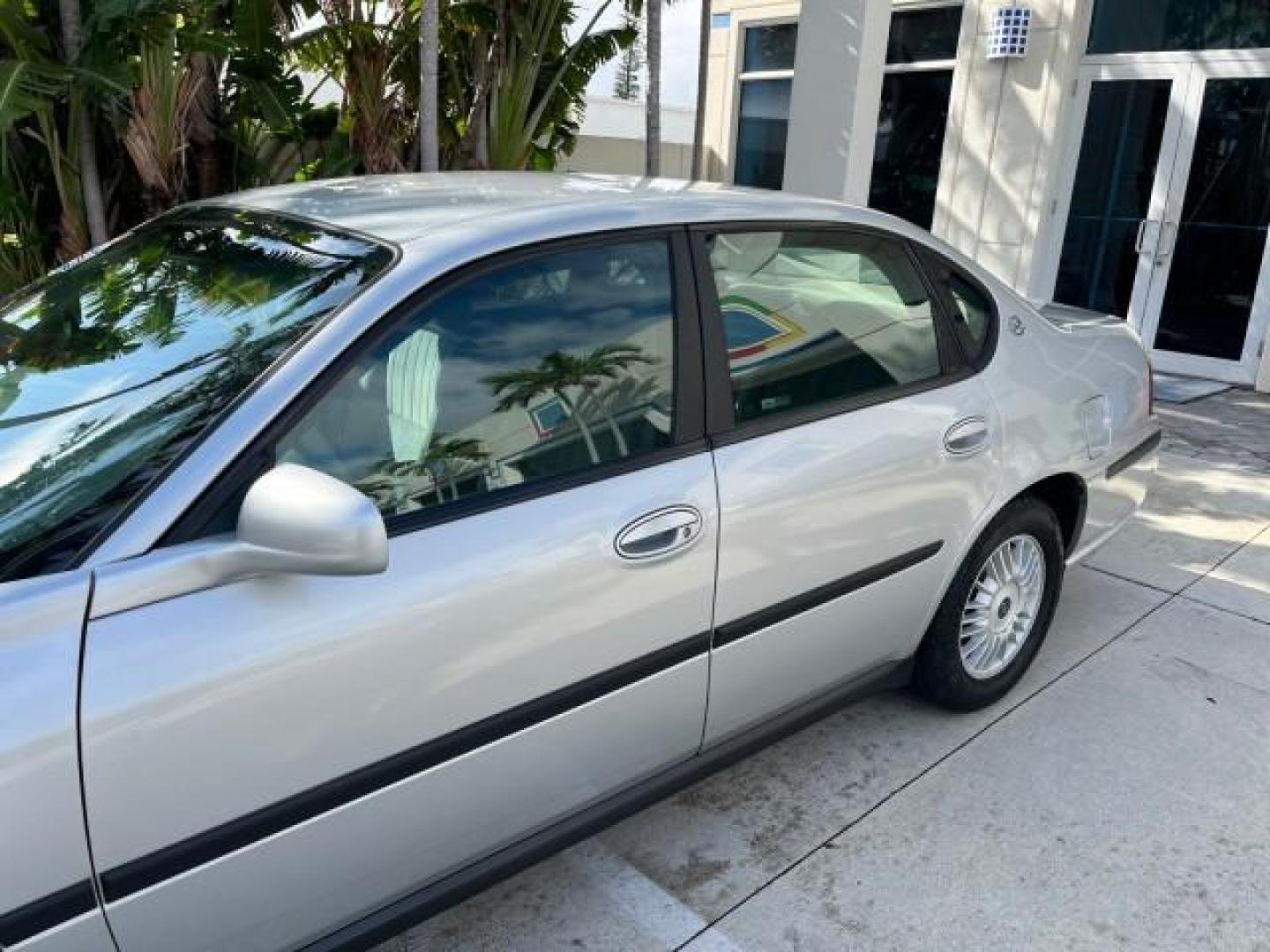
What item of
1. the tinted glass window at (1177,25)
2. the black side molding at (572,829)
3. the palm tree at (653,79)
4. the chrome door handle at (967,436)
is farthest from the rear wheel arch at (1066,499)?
the tinted glass window at (1177,25)

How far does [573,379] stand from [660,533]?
377 mm

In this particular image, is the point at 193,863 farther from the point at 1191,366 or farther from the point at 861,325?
the point at 1191,366

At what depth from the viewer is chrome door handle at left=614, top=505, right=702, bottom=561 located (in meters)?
2.06

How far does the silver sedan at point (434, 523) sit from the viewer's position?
1.54m

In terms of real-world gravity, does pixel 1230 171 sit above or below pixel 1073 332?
above

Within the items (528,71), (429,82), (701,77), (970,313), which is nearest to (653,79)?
(528,71)

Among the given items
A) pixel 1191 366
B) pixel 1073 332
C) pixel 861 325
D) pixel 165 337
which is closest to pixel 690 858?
pixel 861 325

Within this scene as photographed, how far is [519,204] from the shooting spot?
7.45ft

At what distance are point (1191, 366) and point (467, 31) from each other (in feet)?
21.3

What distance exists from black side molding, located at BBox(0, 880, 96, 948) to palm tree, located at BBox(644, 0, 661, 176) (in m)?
6.07

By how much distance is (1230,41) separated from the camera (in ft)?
26.2

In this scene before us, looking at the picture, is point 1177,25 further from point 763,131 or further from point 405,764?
point 405,764

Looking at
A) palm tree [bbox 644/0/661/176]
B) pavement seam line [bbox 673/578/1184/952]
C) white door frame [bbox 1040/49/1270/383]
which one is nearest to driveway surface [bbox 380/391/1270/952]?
pavement seam line [bbox 673/578/1184/952]

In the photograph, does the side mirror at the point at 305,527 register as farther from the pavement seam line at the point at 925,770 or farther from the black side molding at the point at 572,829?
the pavement seam line at the point at 925,770
